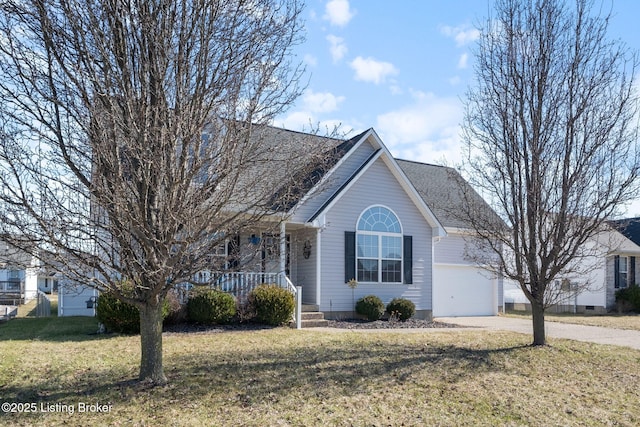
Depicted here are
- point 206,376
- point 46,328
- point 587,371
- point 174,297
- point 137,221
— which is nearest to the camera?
point 137,221

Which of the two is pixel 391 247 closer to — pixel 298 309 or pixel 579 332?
pixel 298 309

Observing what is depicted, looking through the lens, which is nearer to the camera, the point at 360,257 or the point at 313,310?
the point at 313,310

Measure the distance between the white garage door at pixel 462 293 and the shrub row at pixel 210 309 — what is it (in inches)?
327

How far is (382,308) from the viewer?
1659 centimetres

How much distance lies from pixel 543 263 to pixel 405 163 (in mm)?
13055

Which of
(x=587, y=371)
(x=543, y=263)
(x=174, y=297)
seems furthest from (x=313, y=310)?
(x=587, y=371)

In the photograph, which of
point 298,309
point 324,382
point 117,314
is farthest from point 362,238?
point 324,382

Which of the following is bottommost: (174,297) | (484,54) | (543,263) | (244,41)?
(174,297)

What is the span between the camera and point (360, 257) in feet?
56.7

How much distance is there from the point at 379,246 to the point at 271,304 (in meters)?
5.03

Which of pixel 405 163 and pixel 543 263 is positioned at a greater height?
pixel 405 163

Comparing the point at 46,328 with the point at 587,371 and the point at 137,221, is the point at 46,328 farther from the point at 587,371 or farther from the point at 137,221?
the point at 587,371

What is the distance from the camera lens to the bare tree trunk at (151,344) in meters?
7.56

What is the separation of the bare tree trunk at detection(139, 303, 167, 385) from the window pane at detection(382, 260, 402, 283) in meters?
10.9
